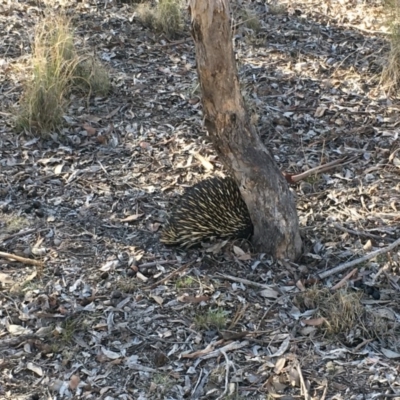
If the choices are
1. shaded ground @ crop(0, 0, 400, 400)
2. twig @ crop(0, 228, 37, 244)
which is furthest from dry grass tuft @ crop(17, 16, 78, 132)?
twig @ crop(0, 228, 37, 244)

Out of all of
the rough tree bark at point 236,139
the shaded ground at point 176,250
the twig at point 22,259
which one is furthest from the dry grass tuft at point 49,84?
the rough tree bark at point 236,139

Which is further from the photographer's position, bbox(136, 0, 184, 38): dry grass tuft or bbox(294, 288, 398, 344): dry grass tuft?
bbox(136, 0, 184, 38): dry grass tuft

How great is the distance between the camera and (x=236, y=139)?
3.80m

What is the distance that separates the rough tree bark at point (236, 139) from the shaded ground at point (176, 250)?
21 centimetres

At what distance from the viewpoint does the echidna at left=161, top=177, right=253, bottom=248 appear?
4250 millimetres

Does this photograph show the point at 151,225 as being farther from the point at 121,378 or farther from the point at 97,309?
the point at 121,378

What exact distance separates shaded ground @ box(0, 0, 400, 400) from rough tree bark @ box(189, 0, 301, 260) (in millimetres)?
211

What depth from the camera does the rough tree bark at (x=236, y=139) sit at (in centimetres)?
348

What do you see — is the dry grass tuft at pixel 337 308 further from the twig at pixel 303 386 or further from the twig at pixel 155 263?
the twig at pixel 155 263

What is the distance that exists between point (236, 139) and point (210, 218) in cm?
72

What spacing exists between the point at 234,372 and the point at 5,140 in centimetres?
318

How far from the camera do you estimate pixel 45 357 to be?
3.38 m

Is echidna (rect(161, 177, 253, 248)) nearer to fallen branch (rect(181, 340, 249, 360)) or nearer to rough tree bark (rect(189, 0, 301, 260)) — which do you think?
rough tree bark (rect(189, 0, 301, 260))

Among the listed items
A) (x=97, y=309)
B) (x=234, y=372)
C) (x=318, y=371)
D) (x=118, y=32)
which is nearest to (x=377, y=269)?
(x=318, y=371)
